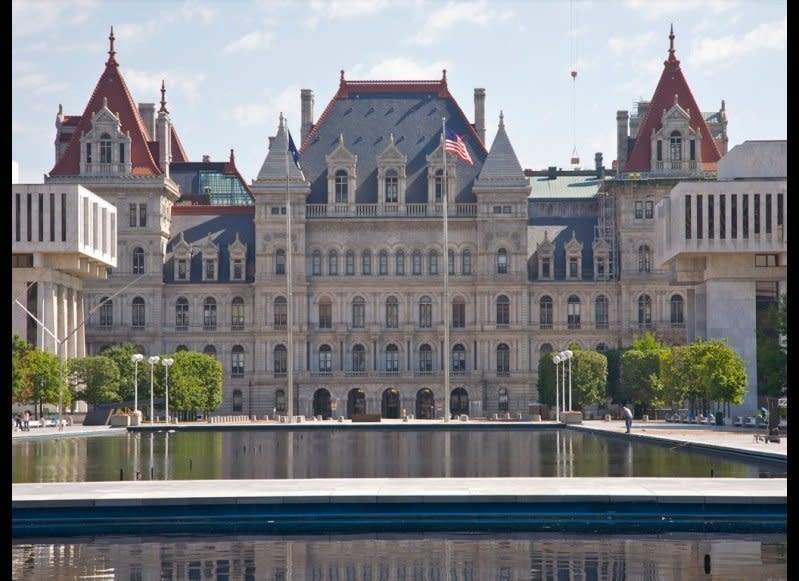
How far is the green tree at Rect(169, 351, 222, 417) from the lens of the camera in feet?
295

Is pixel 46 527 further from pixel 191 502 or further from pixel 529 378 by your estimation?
pixel 529 378

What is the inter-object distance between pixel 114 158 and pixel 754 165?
43016 mm

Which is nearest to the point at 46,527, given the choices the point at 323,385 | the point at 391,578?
the point at 391,578

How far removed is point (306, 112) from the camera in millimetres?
113062

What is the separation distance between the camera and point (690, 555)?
86.9 feet

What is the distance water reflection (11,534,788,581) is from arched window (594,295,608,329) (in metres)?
81.0

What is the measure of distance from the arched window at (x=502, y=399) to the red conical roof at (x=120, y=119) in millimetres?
26191

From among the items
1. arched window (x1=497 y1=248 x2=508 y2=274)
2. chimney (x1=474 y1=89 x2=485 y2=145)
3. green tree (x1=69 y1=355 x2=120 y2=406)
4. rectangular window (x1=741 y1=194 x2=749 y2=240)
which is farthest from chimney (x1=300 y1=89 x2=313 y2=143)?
rectangular window (x1=741 y1=194 x2=749 y2=240)

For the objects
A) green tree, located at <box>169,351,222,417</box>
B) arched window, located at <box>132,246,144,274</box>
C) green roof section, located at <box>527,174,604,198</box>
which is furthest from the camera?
green roof section, located at <box>527,174,604,198</box>

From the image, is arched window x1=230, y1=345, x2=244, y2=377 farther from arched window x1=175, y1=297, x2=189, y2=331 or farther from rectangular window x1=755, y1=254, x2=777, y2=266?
rectangular window x1=755, y1=254, x2=777, y2=266

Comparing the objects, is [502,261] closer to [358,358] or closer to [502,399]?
[502,399]

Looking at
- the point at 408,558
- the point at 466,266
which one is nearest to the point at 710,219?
the point at 466,266

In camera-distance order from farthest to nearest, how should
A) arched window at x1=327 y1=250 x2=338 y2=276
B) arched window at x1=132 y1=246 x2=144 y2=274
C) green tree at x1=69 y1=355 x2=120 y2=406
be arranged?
arched window at x1=327 y1=250 x2=338 y2=276
arched window at x1=132 y1=246 x2=144 y2=274
green tree at x1=69 y1=355 x2=120 y2=406

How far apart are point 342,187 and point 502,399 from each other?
17199mm
